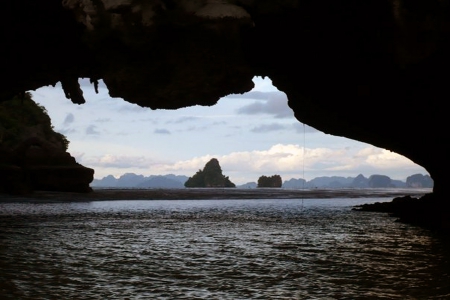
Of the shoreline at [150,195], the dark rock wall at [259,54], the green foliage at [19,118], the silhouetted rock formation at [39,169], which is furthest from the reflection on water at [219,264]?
the green foliage at [19,118]

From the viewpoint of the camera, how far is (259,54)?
1534 cm

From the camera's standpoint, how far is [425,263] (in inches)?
251

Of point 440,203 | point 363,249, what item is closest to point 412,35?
point 363,249

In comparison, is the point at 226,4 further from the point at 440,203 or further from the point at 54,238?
the point at 440,203

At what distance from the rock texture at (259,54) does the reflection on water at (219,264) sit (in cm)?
474

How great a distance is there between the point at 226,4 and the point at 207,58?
1.68 metres

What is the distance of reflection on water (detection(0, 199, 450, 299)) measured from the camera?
14.9 ft

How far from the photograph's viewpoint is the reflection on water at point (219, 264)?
14.9 feet

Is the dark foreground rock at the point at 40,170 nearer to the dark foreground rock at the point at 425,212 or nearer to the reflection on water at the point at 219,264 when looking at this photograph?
the reflection on water at the point at 219,264

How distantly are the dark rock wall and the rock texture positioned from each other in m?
0.03

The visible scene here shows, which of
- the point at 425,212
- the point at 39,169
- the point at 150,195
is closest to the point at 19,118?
the point at 150,195

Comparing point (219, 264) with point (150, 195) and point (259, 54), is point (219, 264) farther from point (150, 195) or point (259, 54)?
point (150, 195)

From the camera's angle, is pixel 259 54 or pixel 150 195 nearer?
pixel 259 54

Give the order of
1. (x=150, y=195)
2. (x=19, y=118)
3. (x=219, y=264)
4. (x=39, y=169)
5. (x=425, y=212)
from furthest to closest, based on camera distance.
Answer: (x=19, y=118)
(x=150, y=195)
(x=39, y=169)
(x=425, y=212)
(x=219, y=264)
